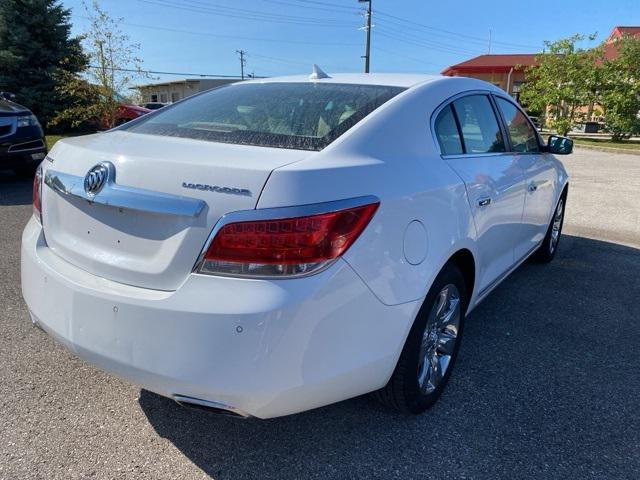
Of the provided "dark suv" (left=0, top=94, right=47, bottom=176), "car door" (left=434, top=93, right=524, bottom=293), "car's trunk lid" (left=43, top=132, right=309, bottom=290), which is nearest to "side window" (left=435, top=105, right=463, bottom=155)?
"car door" (left=434, top=93, right=524, bottom=293)

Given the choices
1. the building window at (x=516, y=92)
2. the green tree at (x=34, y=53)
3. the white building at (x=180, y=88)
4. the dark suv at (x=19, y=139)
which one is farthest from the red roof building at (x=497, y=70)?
the dark suv at (x=19, y=139)

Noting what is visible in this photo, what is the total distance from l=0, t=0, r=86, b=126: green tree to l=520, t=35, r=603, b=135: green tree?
19.6 m

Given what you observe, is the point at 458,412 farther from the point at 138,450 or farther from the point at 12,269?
the point at 12,269

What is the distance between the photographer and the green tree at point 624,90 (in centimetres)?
2150

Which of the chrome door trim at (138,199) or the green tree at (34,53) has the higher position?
the green tree at (34,53)

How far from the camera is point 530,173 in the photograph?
3686 millimetres

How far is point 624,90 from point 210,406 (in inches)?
973

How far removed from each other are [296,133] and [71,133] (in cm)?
1647

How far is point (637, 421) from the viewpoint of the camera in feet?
8.28

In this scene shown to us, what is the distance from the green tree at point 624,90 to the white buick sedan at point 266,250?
23.0 m

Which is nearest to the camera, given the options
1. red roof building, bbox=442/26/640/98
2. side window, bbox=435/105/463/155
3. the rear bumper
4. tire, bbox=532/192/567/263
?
the rear bumper

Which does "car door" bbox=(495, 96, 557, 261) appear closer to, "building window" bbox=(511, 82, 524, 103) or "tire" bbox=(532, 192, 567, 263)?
"tire" bbox=(532, 192, 567, 263)

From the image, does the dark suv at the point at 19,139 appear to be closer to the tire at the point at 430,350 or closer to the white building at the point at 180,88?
the tire at the point at 430,350

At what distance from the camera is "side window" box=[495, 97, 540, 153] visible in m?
3.62
